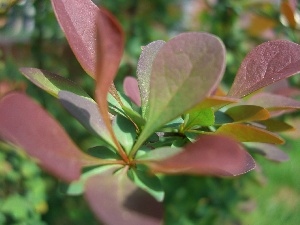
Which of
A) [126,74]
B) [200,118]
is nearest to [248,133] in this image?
[200,118]

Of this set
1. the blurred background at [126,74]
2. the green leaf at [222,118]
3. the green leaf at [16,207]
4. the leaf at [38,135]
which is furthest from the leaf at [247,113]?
the green leaf at [16,207]

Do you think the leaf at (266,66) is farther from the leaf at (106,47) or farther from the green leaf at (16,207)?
the green leaf at (16,207)

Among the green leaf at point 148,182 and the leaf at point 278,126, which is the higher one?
the green leaf at point 148,182

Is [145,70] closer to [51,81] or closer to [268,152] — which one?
[51,81]

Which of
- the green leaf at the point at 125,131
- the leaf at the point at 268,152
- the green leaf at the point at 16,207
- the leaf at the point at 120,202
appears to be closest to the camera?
the leaf at the point at 120,202

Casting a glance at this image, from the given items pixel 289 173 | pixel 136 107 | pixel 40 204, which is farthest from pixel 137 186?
pixel 289 173

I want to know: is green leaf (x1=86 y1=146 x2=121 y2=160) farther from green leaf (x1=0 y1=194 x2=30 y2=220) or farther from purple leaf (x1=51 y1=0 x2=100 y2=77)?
green leaf (x1=0 y1=194 x2=30 y2=220)
